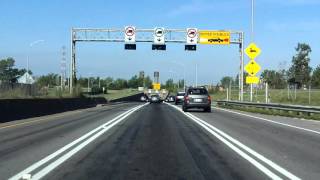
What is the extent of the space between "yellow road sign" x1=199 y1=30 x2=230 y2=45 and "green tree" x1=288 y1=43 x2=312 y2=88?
60711mm

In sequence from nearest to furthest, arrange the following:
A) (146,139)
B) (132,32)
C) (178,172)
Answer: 1. (178,172)
2. (146,139)
3. (132,32)

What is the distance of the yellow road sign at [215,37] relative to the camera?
62375 mm

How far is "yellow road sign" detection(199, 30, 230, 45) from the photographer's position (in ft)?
205

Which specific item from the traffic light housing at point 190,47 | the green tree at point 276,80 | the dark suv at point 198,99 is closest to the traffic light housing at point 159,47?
the traffic light housing at point 190,47

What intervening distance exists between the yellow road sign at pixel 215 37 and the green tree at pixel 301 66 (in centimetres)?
6071

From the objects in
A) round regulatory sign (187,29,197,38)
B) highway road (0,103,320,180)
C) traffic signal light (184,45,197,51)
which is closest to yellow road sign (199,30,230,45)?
round regulatory sign (187,29,197,38)

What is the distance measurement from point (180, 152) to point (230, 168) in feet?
9.85

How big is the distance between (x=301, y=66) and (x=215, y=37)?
63.9 meters

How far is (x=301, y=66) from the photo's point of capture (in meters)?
122

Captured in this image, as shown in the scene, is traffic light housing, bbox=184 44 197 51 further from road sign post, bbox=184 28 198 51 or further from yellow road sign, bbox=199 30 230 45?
yellow road sign, bbox=199 30 230 45

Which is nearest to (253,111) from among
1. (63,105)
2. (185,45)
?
(63,105)

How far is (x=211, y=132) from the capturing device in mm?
21422

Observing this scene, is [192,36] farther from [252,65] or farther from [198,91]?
[198,91]

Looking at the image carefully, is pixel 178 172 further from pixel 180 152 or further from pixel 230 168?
pixel 180 152
